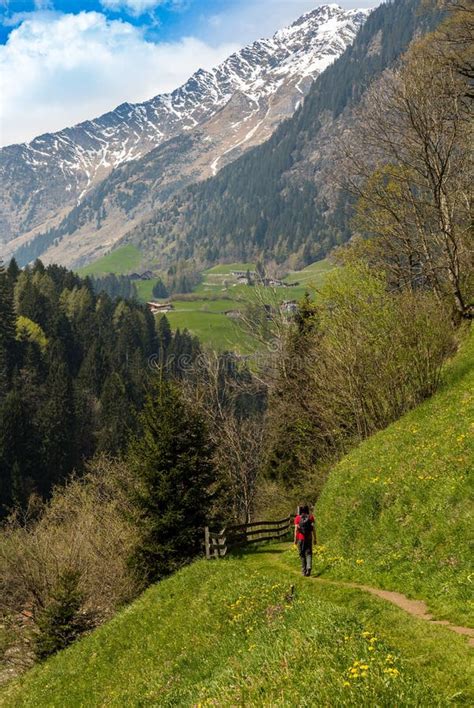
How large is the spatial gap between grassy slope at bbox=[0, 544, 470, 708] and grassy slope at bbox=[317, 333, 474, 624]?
1714 mm

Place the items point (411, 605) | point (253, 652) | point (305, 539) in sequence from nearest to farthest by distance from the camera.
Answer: point (253, 652), point (411, 605), point (305, 539)

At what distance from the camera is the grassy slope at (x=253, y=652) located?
805 cm

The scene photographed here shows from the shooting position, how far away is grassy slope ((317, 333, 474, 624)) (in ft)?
50.6

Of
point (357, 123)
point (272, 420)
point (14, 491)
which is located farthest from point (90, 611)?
point (14, 491)

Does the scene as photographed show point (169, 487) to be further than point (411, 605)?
Yes

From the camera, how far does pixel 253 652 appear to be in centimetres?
1070

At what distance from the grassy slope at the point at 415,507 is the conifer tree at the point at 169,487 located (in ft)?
27.9

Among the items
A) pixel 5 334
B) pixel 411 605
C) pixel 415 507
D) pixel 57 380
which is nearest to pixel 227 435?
pixel 415 507

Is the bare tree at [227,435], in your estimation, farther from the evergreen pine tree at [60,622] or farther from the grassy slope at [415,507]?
the grassy slope at [415,507]

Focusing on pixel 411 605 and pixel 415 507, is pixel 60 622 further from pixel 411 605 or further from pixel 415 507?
pixel 411 605

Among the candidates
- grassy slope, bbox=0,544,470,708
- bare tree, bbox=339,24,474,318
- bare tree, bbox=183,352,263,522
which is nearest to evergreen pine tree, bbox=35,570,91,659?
grassy slope, bbox=0,544,470,708

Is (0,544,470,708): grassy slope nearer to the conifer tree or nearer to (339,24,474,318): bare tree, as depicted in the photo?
the conifer tree

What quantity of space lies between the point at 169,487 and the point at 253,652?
66.4 feet

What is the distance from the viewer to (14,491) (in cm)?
9188
